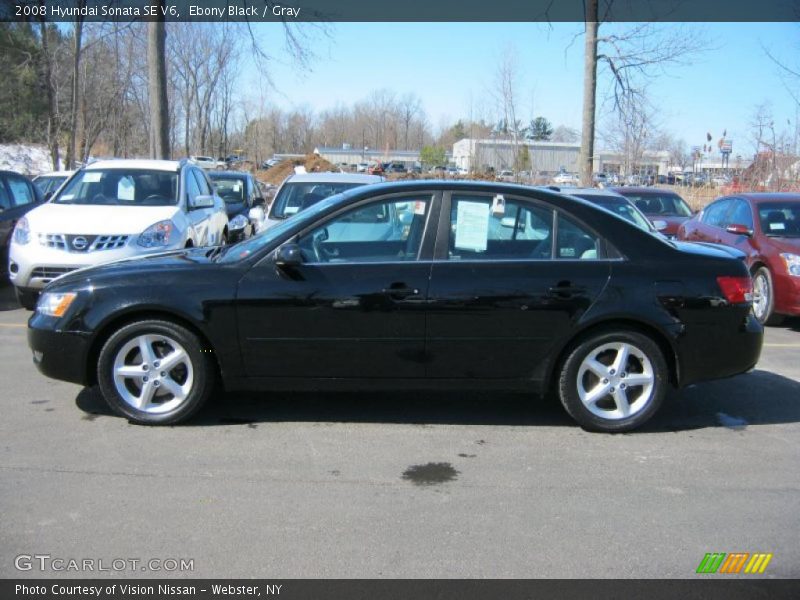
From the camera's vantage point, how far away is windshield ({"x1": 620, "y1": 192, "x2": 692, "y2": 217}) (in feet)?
45.0

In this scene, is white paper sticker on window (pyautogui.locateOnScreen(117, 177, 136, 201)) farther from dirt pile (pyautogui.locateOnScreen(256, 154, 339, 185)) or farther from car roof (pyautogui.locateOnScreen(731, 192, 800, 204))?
dirt pile (pyautogui.locateOnScreen(256, 154, 339, 185))

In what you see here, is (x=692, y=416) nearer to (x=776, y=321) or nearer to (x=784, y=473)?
(x=784, y=473)

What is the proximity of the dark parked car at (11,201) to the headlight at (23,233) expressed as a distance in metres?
2.08

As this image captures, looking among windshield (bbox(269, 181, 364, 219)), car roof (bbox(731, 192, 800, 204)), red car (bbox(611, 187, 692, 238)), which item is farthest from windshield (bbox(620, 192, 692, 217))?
windshield (bbox(269, 181, 364, 219))

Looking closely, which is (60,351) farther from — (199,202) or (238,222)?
(238,222)

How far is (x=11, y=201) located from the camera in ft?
33.9

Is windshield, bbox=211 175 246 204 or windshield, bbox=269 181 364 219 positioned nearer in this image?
windshield, bbox=269 181 364 219

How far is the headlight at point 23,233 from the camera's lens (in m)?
7.75

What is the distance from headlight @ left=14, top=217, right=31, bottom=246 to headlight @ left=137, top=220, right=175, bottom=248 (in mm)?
1236

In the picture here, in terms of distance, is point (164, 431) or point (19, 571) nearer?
point (19, 571)

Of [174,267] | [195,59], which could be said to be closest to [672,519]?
[174,267]

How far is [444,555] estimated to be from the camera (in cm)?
318

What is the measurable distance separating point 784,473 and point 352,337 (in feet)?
9.03

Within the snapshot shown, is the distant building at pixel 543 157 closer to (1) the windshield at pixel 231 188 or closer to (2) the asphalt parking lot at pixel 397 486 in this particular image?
(1) the windshield at pixel 231 188
